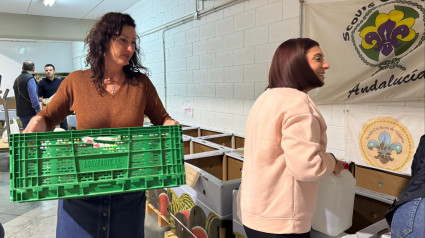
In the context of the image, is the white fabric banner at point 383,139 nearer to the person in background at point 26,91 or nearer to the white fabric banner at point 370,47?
the white fabric banner at point 370,47

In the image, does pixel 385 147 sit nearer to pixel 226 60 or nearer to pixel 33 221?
pixel 226 60

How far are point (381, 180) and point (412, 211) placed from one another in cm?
105

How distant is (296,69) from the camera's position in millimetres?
1112

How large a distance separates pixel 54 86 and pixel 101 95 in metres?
4.85

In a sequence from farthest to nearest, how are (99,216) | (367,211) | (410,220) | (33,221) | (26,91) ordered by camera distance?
1. (26,91)
2. (33,221)
3. (367,211)
4. (99,216)
5. (410,220)

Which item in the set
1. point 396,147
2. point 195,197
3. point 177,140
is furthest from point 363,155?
point 177,140

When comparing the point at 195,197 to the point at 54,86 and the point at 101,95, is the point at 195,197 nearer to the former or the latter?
the point at 101,95

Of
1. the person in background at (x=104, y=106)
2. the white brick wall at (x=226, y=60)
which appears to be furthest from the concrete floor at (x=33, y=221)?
the person in background at (x=104, y=106)

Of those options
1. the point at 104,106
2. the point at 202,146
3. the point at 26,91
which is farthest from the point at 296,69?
the point at 26,91

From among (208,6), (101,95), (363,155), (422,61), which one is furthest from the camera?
(208,6)

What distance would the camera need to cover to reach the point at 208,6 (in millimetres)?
3580

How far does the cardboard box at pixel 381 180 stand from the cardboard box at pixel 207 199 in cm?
84

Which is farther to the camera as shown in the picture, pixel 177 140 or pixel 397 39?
pixel 397 39

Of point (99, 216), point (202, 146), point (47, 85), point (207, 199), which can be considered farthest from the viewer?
point (47, 85)
